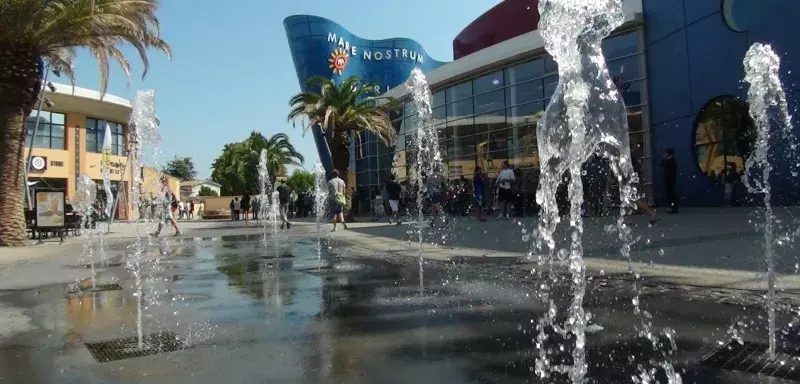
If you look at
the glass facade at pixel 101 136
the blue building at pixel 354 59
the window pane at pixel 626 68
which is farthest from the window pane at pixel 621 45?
the glass facade at pixel 101 136

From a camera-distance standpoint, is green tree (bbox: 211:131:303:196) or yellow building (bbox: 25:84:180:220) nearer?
yellow building (bbox: 25:84:180:220)

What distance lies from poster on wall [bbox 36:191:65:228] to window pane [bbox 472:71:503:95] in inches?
610

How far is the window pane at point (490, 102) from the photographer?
23.0 meters

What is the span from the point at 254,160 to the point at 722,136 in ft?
160

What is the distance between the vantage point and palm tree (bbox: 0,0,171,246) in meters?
13.0

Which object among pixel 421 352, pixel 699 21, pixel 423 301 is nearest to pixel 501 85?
pixel 699 21

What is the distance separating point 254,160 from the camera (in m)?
58.2

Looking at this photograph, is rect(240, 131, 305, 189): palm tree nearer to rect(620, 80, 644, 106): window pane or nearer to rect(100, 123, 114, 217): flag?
rect(100, 123, 114, 217): flag

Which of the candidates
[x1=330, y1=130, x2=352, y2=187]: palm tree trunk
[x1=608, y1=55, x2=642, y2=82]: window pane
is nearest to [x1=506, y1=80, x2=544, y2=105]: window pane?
[x1=608, y1=55, x2=642, y2=82]: window pane

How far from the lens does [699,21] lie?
615 inches

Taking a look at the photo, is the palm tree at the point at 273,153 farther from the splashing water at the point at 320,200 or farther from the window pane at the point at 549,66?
the window pane at the point at 549,66

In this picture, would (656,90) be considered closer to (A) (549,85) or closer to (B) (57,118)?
(A) (549,85)

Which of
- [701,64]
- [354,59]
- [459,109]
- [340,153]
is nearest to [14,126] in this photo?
[340,153]

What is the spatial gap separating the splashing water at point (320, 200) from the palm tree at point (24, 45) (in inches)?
278
